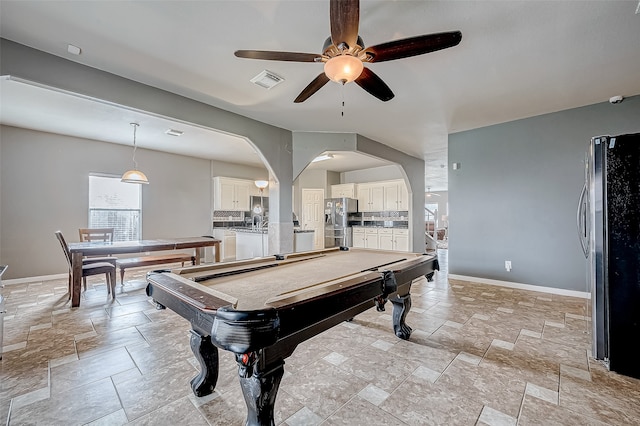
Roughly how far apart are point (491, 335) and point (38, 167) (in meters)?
7.22

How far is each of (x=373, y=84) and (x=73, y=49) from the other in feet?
9.00

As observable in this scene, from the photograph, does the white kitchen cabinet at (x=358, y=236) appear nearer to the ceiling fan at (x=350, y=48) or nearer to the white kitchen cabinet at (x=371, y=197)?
the white kitchen cabinet at (x=371, y=197)

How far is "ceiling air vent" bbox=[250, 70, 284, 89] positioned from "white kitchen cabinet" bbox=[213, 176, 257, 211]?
172 inches

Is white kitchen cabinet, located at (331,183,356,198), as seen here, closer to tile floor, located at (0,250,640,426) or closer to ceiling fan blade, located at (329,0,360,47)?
tile floor, located at (0,250,640,426)

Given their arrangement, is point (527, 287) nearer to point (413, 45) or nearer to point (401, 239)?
point (401, 239)

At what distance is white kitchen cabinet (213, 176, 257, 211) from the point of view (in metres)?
7.06

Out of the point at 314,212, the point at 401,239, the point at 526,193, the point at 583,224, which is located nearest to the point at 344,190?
the point at 314,212

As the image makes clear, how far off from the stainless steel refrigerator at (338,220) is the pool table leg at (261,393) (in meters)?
6.97

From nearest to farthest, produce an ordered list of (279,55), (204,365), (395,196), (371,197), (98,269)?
(204,365), (279,55), (98,269), (395,196), (371,197)

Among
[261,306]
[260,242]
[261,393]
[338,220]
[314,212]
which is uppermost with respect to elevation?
[314,212]

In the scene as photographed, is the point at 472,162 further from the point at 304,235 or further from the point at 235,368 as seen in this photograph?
the point at 235,368

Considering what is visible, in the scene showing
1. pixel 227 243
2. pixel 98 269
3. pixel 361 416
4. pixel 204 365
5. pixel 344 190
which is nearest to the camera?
pixel 361 416

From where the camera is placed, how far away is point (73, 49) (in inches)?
97.6

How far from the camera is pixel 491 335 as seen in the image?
258 cm
